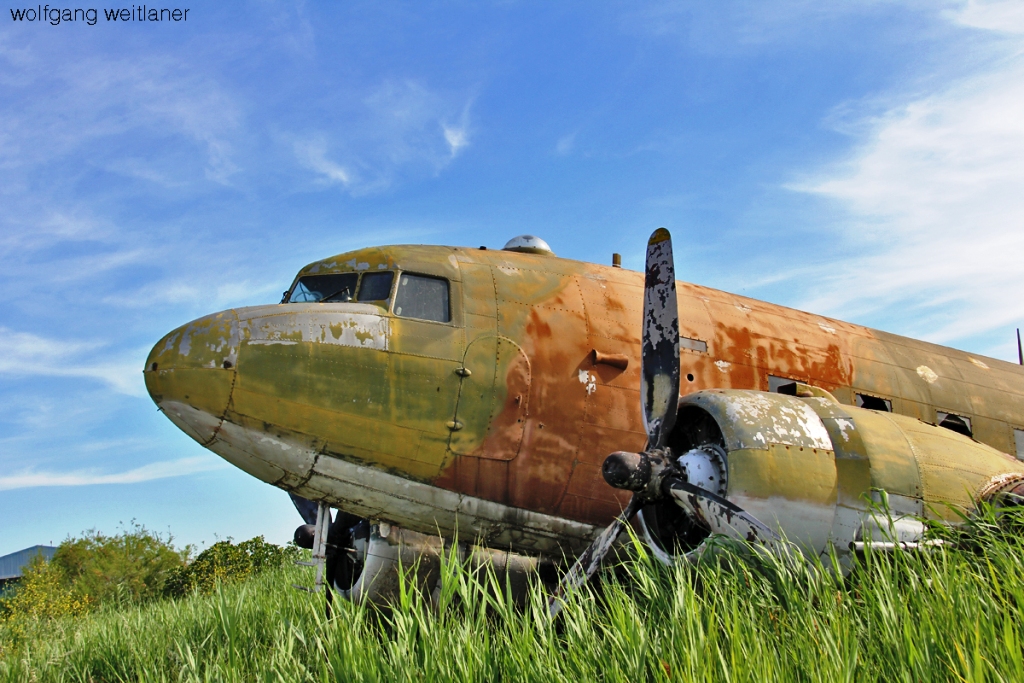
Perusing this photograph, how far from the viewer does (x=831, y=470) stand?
20.9 feet

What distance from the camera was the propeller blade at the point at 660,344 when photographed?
7109mm

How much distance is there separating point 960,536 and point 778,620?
6.96 ft

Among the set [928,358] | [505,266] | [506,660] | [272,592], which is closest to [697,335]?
[505,266]

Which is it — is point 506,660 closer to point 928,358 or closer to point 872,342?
point 872,342

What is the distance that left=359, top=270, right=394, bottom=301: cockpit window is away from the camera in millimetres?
8312

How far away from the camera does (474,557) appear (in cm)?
833

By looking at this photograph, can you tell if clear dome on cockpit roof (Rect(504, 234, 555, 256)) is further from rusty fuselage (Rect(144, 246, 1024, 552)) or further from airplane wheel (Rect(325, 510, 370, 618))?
airplane wheel (Rect(325, 510, 370, 618))

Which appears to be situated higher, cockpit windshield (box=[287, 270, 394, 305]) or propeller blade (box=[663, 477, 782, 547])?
cockpit windshield (box=[287, 270, 394, 305])

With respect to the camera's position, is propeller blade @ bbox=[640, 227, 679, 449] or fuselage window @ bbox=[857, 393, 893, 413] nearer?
propeller blade @ bbox=[640, 227, 679, 449]

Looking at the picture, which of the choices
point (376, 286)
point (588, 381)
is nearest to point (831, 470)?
point (588, 381)

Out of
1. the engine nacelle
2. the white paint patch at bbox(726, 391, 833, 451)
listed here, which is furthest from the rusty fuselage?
the white paint patch at bbox(726, 391, 833, 451)

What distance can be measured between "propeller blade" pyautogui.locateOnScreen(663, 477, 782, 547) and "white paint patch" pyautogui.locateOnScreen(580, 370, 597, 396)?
200cm

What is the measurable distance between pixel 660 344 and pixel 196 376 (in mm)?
4167

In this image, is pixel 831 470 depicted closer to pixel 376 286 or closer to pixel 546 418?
pixel 546 418
